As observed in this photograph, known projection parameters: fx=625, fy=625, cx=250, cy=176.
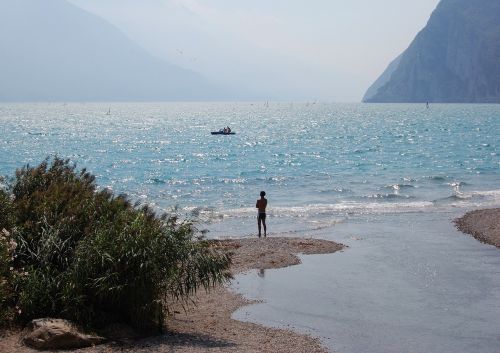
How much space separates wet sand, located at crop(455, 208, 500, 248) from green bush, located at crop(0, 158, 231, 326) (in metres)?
14.3

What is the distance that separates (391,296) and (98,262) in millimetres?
7713

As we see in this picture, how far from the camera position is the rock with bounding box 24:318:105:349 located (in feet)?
37.0

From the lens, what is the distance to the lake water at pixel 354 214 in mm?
13992

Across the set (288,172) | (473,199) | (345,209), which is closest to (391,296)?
(345,209)

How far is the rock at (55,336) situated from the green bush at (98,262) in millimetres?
457

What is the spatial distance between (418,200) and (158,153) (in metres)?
43.7

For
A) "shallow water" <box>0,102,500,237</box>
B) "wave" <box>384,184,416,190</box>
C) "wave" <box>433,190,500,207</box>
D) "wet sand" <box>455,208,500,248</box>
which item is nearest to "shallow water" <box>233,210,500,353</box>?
"wet sand" <box>455,208,500,248</box>

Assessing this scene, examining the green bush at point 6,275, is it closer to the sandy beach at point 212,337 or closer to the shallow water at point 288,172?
the sandy beach at point 212,337

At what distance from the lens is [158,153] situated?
75.4 meters

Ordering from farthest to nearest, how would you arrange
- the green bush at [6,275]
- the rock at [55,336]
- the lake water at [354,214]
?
the lake water at [354,214], the green bush at [6,275], the rock at [55,336]

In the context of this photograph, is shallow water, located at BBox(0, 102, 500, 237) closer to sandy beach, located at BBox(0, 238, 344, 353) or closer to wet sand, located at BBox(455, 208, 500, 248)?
sandy beach, located at BBox(0, 238, 344, 353)

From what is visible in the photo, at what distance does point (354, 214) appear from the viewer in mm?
32156

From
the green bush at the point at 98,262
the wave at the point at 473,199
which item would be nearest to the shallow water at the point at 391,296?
the green bush at the point at 98,262

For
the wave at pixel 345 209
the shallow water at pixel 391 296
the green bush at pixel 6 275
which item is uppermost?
the green bush at pixel 6 275
